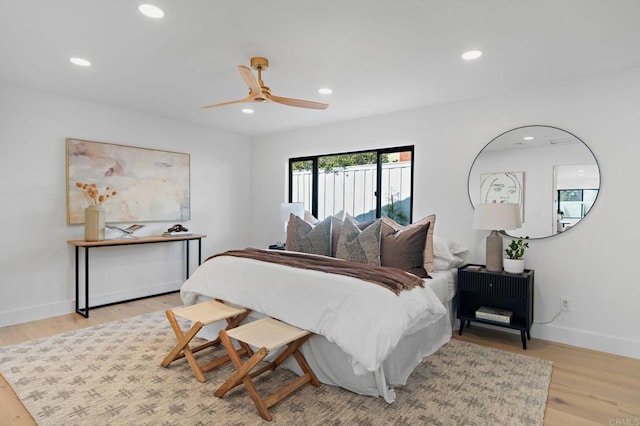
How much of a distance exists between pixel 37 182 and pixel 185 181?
1713mm

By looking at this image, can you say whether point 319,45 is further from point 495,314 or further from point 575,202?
point 495,314

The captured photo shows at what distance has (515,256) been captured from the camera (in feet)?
10.9

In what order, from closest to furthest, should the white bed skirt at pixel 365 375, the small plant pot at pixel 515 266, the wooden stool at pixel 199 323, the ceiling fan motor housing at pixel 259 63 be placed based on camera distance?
the white bed skirt at pixel 365 375, the wooden stool at pixel 199 323, the ceiling fan motor housing at pixel 259 63, the small plant pot at pixel 515 266

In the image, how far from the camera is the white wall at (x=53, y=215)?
11.8 feet

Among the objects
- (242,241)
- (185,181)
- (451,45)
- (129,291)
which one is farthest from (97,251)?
(451,45)

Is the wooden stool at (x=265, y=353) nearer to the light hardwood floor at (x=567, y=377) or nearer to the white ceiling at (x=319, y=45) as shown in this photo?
the light hardwood floor at (x=567, y=377)

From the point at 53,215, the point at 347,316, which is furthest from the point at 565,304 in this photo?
the point at 53,215

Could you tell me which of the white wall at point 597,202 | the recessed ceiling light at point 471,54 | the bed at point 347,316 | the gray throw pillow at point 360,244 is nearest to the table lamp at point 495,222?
the white wall at point 597,202

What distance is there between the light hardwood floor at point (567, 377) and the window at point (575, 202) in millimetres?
1203

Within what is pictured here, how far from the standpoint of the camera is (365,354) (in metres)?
2.05

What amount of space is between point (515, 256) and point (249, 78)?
2.83 meters

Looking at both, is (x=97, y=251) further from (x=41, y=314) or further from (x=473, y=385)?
(x=473, y=385)

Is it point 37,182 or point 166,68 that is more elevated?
point 166,68

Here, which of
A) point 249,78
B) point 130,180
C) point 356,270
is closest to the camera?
point 249,78
